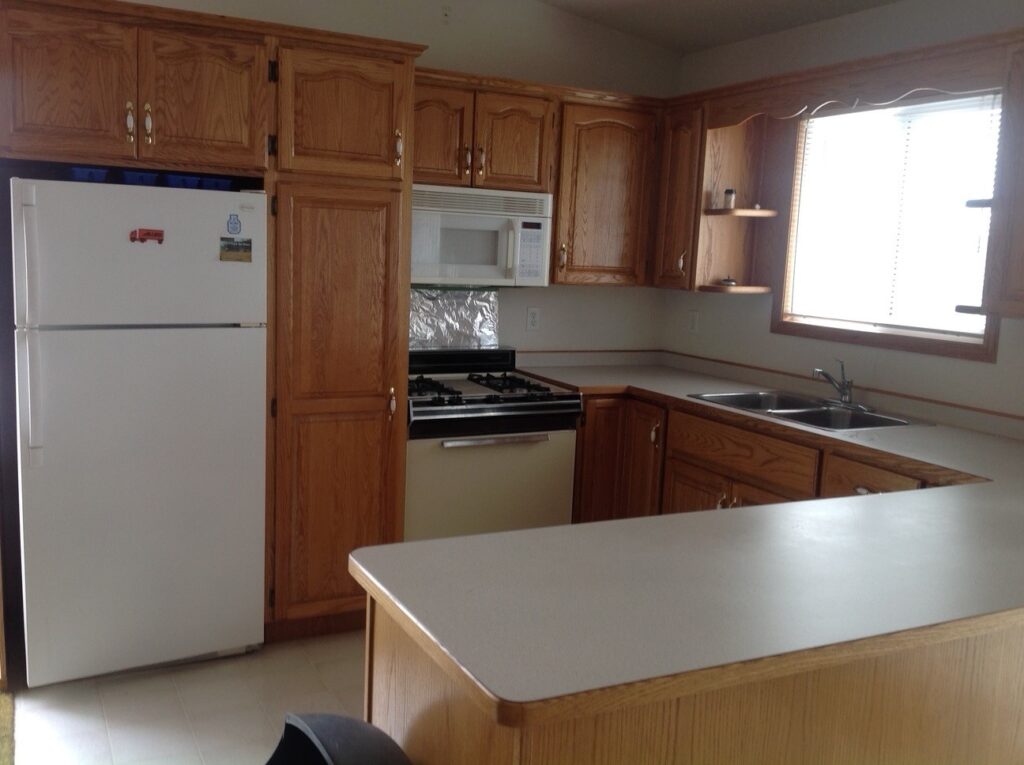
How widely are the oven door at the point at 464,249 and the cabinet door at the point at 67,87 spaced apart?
122cm

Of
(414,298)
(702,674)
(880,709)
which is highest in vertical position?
(414,298)

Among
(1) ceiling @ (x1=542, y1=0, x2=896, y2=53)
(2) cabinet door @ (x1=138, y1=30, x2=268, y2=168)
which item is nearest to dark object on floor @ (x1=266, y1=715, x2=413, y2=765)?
(2) cabinet door @ (x1=138, y1=30, x2=268, y2=168)

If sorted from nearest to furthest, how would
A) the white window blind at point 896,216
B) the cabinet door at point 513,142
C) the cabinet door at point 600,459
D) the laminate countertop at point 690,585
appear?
the laminate countertop at point 690,585 < the white window blind at point 896,216 < the cabinet door at point 513,142 < the cabinet door at point 600,459

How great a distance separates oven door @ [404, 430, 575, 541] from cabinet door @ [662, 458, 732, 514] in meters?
0.42

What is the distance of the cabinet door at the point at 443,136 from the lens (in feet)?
11.9

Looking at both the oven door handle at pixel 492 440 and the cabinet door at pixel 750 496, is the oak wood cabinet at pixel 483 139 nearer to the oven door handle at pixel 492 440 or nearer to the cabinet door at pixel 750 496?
the oven door handle at pixel 492 440

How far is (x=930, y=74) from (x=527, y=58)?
6.13 ft

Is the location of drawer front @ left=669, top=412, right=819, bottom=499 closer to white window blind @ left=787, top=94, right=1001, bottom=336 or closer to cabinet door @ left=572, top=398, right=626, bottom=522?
cabinet door @ left=572, top=398, right=626, bottom=522

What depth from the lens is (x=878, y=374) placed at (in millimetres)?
3531

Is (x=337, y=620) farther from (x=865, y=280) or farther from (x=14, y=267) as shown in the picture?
(x=865, y=280)

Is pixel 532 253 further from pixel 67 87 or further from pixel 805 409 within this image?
pixel 67 87

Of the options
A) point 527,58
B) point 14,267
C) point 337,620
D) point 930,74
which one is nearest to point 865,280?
point 930,74

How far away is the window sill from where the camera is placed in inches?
124

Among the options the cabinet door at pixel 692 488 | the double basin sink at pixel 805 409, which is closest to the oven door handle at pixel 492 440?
the cabinet door at pixel 692 488
